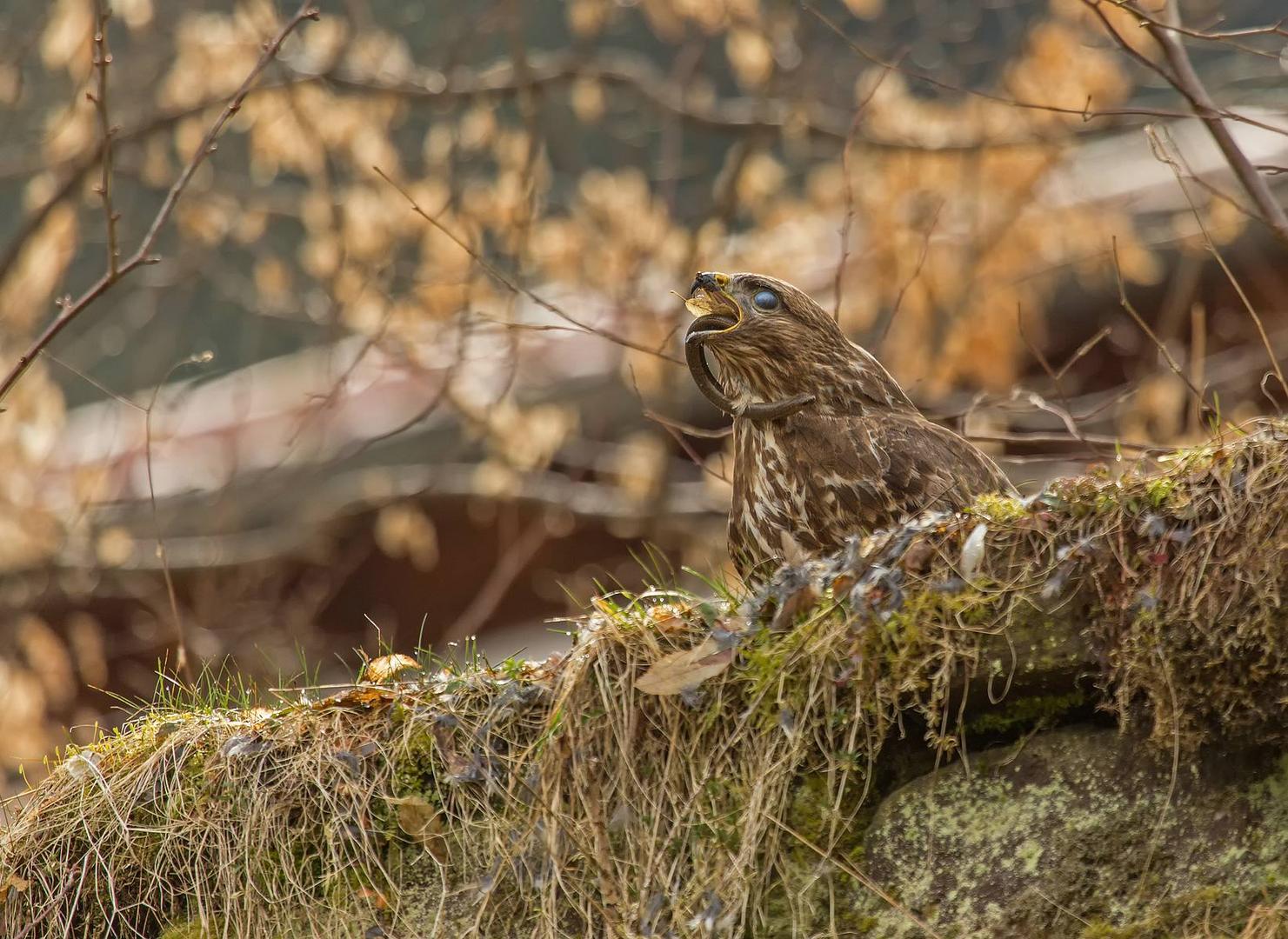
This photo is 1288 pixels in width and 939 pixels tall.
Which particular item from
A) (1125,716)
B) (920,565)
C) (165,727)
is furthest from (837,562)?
(165,727)

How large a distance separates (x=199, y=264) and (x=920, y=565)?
7525mm

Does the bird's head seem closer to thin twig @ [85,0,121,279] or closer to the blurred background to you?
thin twig @ [85,0,121,279]

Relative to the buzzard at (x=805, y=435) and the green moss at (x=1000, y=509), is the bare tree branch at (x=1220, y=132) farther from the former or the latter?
the green moss at (x=1000, y=509)

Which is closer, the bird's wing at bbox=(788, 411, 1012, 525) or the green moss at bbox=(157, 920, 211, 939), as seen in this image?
the green moss at bbox=(157, 920, 211, 939)

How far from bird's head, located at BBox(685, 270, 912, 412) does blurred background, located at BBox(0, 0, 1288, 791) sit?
317 centimetres

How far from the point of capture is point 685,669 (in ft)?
11.8

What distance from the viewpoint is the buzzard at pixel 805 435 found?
13.8ft

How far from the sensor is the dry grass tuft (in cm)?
328

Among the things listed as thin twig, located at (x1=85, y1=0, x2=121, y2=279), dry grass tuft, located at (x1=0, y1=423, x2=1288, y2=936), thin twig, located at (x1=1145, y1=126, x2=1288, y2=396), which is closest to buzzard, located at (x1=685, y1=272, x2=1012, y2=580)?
dry grass tuft, located at (x1=0, y1=423, x2=1288, y2=936)

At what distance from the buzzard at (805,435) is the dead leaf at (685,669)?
27.1 inches

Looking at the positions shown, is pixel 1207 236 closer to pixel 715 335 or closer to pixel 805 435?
pixel 805 435

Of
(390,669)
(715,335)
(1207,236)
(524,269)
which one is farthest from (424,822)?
(524,269)

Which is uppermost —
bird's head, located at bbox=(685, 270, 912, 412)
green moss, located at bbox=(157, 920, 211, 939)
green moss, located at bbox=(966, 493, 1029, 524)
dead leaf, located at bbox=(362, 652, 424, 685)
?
bird's head, located at bbox=(685, 270, 912, 412)

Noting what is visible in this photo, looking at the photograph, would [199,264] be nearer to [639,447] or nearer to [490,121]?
[490,121]
